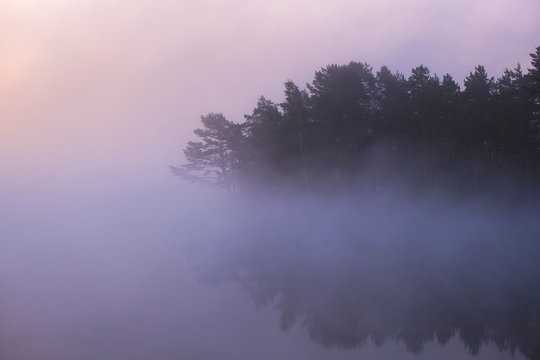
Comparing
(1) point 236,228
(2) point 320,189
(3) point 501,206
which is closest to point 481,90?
(3) point 501,206

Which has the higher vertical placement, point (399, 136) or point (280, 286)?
point (399, 136)

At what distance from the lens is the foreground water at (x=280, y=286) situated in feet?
50.1

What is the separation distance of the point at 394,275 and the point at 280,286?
17.7 feet

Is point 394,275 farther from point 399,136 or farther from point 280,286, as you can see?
point 399,136

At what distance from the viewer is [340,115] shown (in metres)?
37.9

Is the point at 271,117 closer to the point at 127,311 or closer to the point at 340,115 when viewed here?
the point at 340,115

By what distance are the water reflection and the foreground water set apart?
0.09m

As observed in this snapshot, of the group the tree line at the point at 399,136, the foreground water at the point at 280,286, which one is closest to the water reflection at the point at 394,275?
the foreground water at the point at 280,286

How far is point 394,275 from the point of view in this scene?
22.5 m

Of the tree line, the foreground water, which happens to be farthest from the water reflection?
the tree line

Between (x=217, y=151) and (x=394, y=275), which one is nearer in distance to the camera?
(x=394, y=275)

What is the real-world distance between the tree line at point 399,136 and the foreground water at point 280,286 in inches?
138

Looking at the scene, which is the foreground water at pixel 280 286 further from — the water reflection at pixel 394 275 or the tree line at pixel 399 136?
the tree line at pixel 399 136

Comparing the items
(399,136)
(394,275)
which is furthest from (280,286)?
(399,136)
